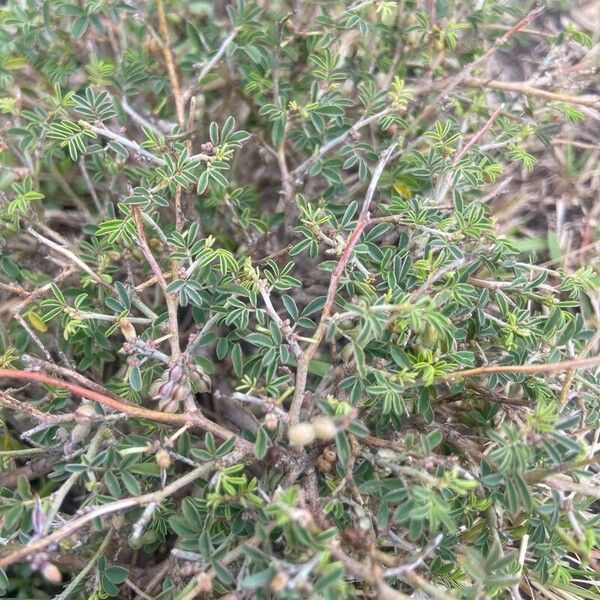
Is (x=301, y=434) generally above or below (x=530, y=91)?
below

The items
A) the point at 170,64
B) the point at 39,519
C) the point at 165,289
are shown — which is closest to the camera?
the point at 39,519

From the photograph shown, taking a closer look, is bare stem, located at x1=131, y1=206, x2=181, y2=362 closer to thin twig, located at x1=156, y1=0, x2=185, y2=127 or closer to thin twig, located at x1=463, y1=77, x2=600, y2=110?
thin twig, located at x1=156, y1=0, x2=185, y2=127

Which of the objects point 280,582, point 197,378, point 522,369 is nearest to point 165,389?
point 197,378

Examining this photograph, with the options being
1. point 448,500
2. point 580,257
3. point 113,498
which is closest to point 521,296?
point 448,500

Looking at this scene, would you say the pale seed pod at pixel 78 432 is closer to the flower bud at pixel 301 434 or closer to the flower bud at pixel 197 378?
the flower bud at pixel 197 378

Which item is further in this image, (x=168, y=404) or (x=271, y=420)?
(x=168, y=404)

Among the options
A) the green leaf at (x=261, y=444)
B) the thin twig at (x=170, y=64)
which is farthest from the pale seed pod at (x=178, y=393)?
the thin twig at (x=170, y=64)

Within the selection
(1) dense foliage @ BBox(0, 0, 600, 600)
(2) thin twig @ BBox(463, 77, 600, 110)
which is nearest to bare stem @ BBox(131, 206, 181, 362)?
(1) dense foliage @ BBox(0, 0, 600, 600)

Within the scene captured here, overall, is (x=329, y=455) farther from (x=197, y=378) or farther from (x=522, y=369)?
(x=522, y=369)

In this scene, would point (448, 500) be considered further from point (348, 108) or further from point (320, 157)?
point (348, 108)
